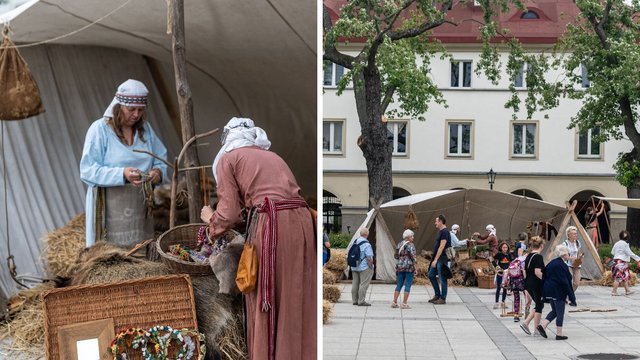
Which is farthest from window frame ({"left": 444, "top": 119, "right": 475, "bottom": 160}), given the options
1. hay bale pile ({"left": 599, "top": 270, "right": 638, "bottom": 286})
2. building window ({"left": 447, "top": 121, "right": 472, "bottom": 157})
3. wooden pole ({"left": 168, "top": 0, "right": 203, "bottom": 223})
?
wooden pole ({"left": 168, "top": 0, "right": 203, "bottom": 223})

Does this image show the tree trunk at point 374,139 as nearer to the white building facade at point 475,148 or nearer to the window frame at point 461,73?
the white building facade at point 475,148

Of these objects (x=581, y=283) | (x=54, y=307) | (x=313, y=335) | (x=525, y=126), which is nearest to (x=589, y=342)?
(x=581, y=283)

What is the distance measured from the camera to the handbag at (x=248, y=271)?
2.68 m

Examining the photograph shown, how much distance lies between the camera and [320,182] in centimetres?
278

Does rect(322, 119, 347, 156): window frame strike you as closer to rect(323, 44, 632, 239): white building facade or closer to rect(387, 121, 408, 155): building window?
rect(323, 44, 632, 239): white building facade

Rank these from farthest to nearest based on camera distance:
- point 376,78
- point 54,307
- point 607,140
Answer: point 376,78
point 607,140
point 54,307

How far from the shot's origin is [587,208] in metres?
4.30

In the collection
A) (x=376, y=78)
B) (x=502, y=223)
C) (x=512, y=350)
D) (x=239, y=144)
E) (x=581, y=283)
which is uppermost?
(x=376, y=78)

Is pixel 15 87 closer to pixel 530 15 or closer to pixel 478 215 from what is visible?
pixel 478 215

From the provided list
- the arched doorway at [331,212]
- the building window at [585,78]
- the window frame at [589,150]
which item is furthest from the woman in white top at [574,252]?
the arched doorway at [331,212]

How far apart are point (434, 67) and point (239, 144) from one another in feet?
6.67

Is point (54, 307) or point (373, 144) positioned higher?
point (373, 144)

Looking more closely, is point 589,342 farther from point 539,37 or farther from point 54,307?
point 54,307

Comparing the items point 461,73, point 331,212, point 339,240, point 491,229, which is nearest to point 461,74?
point 461,73
